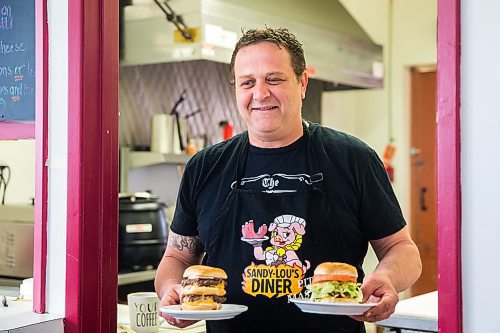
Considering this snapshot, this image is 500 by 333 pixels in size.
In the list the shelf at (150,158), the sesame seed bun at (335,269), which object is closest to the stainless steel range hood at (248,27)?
the shelf at (150,158)

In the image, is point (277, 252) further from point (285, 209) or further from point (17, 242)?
point (17, 242)

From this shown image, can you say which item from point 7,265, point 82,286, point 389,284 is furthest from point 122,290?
point 389,284

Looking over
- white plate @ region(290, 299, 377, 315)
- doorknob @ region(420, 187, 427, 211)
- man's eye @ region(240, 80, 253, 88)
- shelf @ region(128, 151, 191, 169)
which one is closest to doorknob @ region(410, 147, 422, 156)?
doorknob @ region(420, 187, 427, 211)

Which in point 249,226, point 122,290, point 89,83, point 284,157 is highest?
point 89,83

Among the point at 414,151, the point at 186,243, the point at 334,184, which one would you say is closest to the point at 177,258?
the point at 186,243

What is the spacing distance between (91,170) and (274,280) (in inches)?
26.5

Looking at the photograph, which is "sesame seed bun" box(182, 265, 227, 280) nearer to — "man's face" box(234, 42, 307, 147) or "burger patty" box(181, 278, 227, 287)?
"burger patty" box(181, 278, 227, 287)

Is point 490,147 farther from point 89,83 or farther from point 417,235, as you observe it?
point 417,235

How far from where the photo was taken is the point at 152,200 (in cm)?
436

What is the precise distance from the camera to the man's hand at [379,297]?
180 cm

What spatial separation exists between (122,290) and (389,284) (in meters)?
2.74

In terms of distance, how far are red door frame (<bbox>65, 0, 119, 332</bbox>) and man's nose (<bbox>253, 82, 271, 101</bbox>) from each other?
54cm

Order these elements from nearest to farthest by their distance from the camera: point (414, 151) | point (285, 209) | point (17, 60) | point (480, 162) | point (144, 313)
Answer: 1. point (480, 162)
2. point (285, 209)
3. point (17, 60)
4. point (144, 313)
5. point (414, 151)

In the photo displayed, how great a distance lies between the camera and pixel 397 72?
664cm
